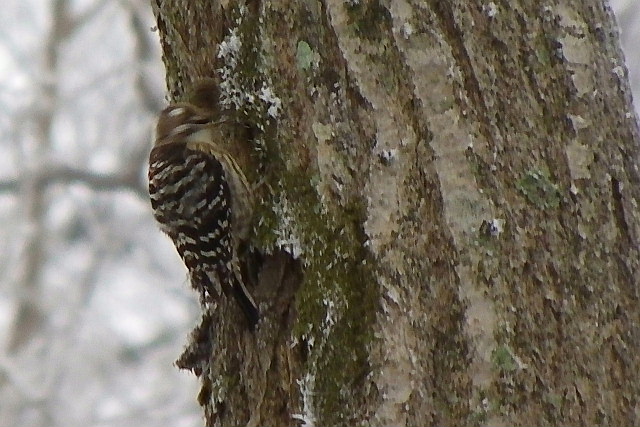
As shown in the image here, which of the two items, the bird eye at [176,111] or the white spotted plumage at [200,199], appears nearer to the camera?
the white spotted plumage at [200,199]

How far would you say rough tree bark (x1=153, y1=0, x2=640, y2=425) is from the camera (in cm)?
195

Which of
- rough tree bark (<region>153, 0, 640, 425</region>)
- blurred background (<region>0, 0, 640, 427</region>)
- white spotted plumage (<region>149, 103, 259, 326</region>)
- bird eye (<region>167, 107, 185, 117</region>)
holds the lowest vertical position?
rough tree bark (<region>153, 0, 640, 425</region>)

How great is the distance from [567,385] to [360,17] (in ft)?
3.40

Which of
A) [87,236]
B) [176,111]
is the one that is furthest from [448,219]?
[87,236]

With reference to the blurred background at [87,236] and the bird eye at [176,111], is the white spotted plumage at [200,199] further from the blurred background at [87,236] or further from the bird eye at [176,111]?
the blurred background at [87,236]

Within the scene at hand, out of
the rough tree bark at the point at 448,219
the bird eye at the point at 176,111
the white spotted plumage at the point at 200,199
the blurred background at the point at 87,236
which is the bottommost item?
the rough tree bark at the point at 448,219

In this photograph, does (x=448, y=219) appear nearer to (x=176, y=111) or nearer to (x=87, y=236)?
(x=176, y=111)

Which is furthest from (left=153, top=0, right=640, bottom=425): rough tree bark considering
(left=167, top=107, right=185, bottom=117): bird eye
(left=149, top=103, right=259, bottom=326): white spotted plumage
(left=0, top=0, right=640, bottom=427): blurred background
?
(left=0, top=0, right=640, bottom=427): blurred background

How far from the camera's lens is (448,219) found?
6.70 ft

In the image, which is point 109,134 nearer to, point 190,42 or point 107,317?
point 107,317

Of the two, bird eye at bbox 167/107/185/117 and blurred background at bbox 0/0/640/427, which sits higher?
blurred background at bbox 0/0/640/427

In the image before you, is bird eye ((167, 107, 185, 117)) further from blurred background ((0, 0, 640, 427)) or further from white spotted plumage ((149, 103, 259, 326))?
blurred background ((0, 0, 640, 427))

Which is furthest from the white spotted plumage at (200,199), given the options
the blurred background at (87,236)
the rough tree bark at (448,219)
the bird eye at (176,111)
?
the blurred background at (87,236)

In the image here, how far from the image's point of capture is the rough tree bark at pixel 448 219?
76.9 inches
